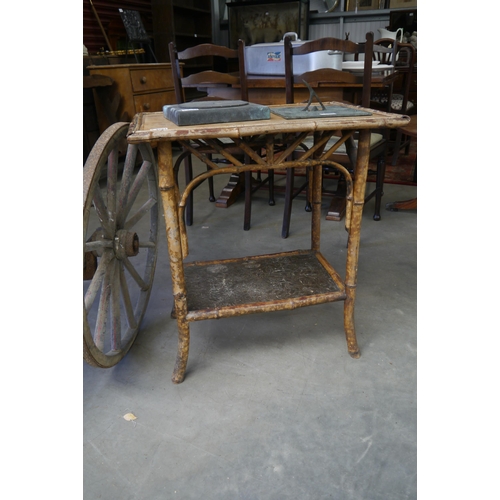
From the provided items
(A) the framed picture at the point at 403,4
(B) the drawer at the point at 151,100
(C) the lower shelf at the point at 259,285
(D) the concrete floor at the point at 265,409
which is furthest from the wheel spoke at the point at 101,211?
(A) the framed picture at the point at 403,4

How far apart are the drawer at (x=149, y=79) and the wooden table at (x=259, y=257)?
101 inches

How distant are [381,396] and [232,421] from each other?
0.49 m

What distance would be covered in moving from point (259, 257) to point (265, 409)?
2.26ft

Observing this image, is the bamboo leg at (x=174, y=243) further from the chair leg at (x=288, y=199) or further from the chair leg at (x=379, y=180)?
the chair leg at (x=379, y=180)

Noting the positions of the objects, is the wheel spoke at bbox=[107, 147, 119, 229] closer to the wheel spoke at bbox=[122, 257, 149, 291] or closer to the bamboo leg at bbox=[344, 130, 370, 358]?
the wheel spoke at bbox=[122, 257, 149, 291]

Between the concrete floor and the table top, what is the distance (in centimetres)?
83

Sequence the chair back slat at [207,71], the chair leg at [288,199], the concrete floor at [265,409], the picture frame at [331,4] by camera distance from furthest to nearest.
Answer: the picture frame at [331,4]
the chair leg at [288,199]
the chair back slat at [207,71]
the concrete floor at [265,409]

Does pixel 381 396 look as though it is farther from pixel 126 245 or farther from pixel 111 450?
pixel 126 245

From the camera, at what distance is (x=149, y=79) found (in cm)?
400

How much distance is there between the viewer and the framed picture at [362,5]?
6551 millimetres

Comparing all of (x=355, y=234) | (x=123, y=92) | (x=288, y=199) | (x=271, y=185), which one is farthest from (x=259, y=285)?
(x=123, y=92)

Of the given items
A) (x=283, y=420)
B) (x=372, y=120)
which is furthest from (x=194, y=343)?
(x=372, y=120)

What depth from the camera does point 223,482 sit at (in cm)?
109

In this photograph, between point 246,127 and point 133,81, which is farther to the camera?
point 133,81
